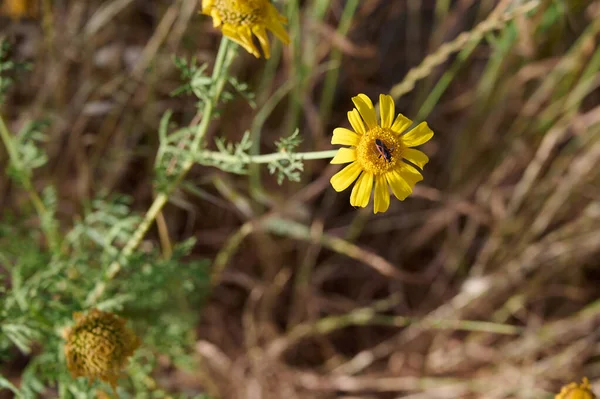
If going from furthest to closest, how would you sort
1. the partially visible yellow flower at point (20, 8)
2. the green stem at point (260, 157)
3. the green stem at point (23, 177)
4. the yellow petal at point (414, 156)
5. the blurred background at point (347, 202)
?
the blurred background at point (347, 202), the partially visible yellow flower at point (20, 8), the green stem at point (23, 177), the yellow petal at point (414, 156), the green stem at point (260, 157)

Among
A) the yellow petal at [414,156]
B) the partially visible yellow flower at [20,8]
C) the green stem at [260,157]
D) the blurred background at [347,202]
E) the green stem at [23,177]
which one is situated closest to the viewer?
the green stem at [260,157]

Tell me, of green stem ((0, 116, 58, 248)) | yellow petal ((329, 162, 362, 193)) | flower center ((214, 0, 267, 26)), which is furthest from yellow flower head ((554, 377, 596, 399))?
green stem ((0, 116, 58, 248))

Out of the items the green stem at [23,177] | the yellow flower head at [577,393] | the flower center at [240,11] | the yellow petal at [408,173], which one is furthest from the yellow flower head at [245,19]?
the yellow flower head at [577,393]

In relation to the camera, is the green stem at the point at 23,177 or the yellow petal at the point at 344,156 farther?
the green stem at the point at 23,177

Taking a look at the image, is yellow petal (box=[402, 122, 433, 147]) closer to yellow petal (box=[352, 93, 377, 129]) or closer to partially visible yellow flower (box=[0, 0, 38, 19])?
yellow petal (box=[352, 93, 377, 129])

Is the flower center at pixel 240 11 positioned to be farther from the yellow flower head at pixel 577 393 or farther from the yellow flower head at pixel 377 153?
the yellow flower head at pixel 577 393

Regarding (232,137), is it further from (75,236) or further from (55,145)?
Result: (75,236)
